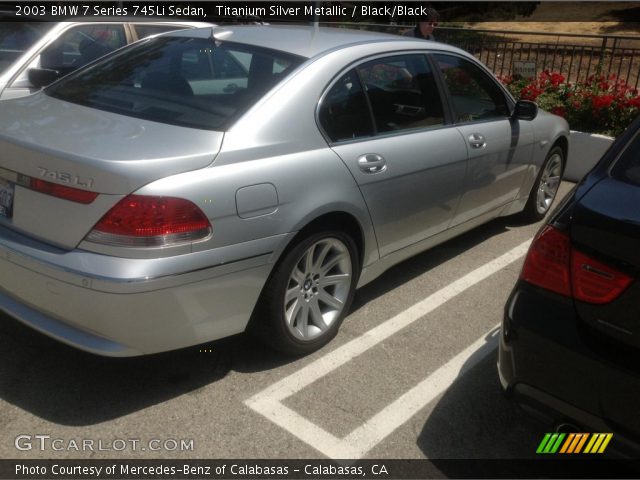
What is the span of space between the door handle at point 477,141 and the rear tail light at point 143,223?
2.31 meters

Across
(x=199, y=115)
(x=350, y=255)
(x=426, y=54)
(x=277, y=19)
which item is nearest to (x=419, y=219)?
(x=350, y=255)

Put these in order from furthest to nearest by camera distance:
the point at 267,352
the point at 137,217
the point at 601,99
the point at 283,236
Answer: the point at 601,99 < the point at 267,352 < the point at 283,236 < the point at 137,217

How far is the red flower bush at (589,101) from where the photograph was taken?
7691 millimetres

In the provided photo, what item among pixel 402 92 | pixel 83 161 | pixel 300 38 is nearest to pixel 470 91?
pixel 402 92

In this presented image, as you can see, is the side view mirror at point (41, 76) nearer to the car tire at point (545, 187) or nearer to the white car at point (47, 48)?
the white car at point (47, 48)

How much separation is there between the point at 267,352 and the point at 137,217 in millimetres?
1206

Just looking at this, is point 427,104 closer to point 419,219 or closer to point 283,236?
point 419,219

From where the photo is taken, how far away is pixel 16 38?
5.61 meters

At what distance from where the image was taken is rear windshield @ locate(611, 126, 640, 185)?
8.58 feet

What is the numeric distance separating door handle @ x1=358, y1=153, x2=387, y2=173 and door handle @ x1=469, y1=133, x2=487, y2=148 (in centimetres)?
98

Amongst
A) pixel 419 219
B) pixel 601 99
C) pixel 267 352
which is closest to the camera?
pixel 267 352

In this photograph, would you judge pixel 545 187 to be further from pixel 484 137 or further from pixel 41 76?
pixel 41 76

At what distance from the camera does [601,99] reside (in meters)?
7.68

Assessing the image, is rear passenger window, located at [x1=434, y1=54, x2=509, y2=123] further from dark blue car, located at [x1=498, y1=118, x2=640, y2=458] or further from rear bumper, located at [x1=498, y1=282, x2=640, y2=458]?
rear bumper, located at [x1=498, y1=282, x2=640, y2=458]
